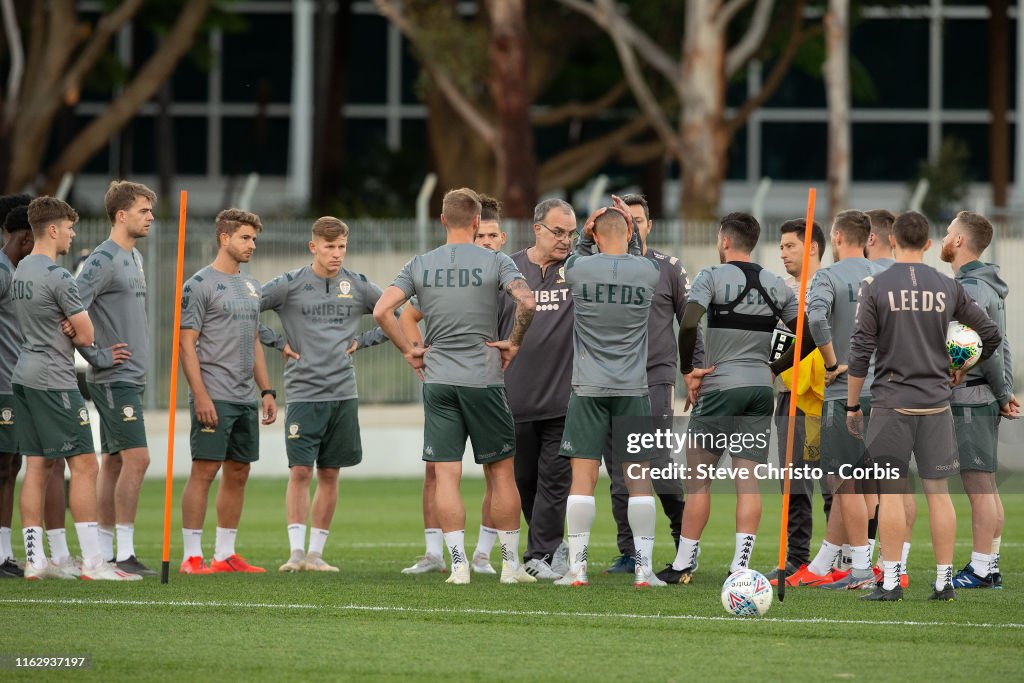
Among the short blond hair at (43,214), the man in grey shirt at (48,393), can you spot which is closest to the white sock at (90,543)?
Result: the man in grey shirt at (48,393)

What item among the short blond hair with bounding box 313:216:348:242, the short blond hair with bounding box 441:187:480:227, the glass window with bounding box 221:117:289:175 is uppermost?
the glass window with bounding box 221:117:289:175

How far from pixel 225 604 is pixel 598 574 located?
264cm

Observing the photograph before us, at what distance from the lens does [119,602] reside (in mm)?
8961

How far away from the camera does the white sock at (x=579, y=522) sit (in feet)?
31.1

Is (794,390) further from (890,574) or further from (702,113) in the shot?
(702,113)

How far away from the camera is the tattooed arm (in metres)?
9.38

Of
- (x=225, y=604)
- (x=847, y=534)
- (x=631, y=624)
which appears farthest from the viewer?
(x=847, y=534)

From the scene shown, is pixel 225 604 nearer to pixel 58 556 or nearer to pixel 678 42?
pixel 58 556

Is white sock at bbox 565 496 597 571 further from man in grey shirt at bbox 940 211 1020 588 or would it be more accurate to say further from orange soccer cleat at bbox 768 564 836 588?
man in grey shirt at bbox 940 211 1020 588

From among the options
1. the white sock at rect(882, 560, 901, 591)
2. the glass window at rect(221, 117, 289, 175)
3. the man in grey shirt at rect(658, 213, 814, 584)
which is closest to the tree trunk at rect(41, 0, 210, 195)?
the glass window at rect(221, 117, 289, 175)

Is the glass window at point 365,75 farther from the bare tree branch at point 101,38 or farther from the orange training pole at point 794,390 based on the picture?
the orange training pole at point 794,390

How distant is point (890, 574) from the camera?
9.01 meters

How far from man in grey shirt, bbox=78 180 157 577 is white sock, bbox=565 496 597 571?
107 inches

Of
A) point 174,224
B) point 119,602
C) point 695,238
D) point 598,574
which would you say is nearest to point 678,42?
point 695,238
